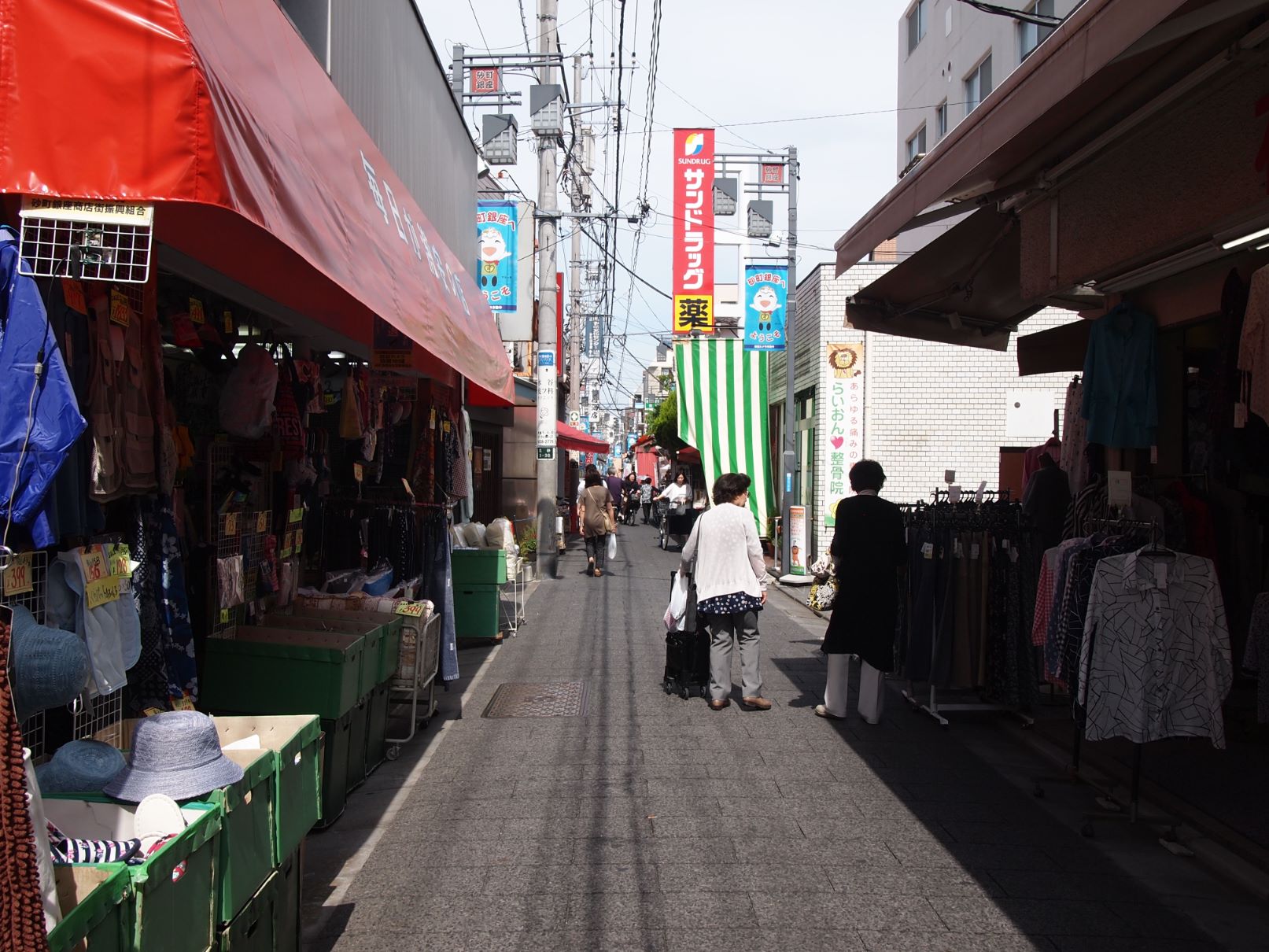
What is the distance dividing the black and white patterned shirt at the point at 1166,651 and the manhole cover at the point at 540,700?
4010mm

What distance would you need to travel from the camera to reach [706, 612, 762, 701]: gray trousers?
305 inches

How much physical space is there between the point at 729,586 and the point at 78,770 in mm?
5252

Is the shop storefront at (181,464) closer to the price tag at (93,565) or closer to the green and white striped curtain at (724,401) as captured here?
the price tag at (93,565)

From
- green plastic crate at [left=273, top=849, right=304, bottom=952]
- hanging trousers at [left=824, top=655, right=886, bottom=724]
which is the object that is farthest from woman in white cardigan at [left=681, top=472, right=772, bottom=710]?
green plastic crate at [left=273, top=849, right=304, bottom=952]

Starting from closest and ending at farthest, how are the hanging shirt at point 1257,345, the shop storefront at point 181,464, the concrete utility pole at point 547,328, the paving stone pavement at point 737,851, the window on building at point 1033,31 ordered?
the shop storefront at point 181,464
the paving stone pavement at point 737,851
the hanging shirt at point 1257,345
the window on building at point 1033,31
the concrete utility pole at point 547,328

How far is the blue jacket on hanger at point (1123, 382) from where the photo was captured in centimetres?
569

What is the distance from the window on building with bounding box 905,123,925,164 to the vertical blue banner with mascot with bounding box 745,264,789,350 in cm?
770

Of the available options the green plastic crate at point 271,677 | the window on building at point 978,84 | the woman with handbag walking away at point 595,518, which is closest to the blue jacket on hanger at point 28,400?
the green plastic crate at point 271,677

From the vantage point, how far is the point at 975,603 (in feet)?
23.7

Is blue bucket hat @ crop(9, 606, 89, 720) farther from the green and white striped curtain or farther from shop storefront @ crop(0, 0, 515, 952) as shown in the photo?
the green and white striped curtain

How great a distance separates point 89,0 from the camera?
113 inches

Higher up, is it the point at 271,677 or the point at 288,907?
the point at 271,677

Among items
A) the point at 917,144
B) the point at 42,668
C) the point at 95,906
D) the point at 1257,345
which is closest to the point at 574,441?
the point at 917,144

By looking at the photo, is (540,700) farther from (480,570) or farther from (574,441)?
(574,441)
